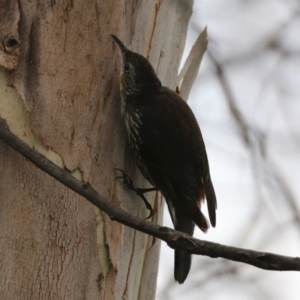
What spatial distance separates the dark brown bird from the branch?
0.77 metres

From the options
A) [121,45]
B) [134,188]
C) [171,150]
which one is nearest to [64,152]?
[134,188]

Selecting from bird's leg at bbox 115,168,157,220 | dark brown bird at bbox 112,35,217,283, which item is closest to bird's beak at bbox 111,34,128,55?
dark brown bird at bbox 112,35,217,283

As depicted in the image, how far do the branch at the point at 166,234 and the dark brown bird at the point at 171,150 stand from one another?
2.52 ft

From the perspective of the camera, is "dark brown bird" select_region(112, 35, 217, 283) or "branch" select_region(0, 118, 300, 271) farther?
"dark brown bird" select_region(112, 35, 217, 283)

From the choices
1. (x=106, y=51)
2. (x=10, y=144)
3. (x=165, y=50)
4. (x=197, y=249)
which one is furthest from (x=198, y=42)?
(x=197, y=249)

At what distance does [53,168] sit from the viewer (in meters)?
1.74

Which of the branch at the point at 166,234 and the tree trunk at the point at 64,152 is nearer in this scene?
the branch at the point at 166,234

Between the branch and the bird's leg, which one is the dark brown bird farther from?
the branch

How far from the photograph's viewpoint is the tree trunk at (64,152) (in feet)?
6.06

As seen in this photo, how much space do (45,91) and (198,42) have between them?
58.0 inches

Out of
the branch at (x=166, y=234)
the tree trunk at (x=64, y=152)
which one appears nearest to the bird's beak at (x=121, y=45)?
the tree trunk at (x=64, y=152)

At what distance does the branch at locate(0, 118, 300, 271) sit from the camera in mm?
1438

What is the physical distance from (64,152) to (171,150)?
726 millimetres

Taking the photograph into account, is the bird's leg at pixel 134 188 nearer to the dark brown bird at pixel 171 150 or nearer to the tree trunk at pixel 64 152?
the tree trunk at pixel 64 152
